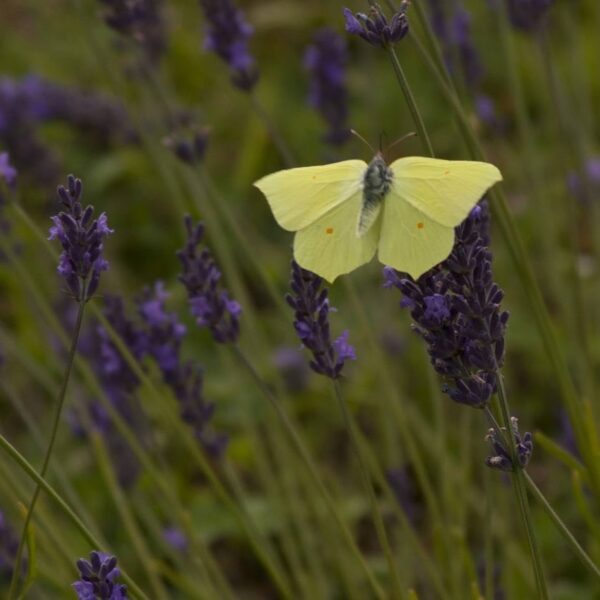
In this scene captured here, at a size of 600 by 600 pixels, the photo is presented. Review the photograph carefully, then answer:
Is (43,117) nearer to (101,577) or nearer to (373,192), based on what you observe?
(373,192)

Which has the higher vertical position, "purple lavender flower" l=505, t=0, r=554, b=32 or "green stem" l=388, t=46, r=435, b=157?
"purple lavender flower" l=505, t=0, r=554, b=32

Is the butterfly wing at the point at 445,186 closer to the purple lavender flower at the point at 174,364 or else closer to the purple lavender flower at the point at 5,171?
the purple lavender flower at the point at 174,364

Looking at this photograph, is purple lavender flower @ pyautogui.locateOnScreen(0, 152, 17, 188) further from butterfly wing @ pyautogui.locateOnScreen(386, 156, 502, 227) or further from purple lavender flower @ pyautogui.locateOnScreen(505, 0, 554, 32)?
purple lavender flower @ pyautogui.locateOnScreen(505, 0, 554, 32)

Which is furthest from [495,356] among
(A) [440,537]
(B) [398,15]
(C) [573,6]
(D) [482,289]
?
(C) [573,6]

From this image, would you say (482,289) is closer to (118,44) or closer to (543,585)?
(543,585)

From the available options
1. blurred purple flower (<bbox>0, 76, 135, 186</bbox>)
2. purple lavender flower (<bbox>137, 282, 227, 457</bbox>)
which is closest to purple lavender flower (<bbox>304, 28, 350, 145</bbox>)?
blurred purple flower (<bbox>0, 76, 135, 186</bbox>)

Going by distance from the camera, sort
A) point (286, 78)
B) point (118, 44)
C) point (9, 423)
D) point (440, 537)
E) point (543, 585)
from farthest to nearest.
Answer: point (286, 78) → point (9, 423) → point (118, 44) → point (440, 537) → point (543, 585)
